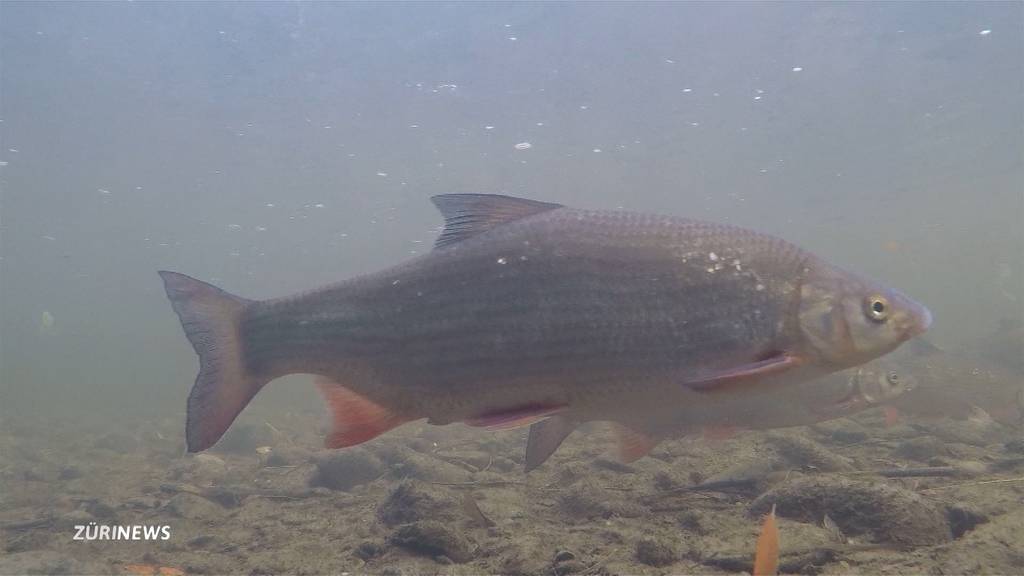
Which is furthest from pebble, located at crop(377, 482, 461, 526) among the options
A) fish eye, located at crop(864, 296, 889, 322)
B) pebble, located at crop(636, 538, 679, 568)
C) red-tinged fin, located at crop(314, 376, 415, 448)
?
fish eye, located at crop(864, 296, 889, 322)

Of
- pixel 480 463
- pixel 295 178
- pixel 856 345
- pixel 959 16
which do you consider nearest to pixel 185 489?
pixel 480 463

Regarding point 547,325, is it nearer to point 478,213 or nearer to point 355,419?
point 478,213

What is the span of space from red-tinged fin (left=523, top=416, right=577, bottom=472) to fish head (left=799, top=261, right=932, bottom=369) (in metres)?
1.26

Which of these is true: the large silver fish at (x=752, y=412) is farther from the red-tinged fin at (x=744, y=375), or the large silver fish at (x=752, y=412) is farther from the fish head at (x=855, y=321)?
the fish head at (x=855, y=321)

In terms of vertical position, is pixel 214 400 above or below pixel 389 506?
above

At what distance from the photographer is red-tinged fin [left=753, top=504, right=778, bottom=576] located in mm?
A: 2312

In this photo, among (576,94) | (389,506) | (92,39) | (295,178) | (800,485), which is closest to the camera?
(800,485)

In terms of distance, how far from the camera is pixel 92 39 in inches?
931

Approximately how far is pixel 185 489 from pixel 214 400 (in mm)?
3648

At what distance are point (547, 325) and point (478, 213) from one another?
77cm

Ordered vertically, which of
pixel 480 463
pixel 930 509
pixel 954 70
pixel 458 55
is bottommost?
pixel 480 463

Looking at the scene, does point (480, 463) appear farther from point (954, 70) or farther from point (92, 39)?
point (954, 70)

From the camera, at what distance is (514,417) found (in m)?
2.55

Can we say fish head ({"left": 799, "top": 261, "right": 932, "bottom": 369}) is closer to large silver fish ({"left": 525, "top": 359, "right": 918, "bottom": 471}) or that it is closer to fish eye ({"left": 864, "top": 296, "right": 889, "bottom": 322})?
fish eye ({"left": 864, "top": 296, "right": 889, "bottom": 322})
